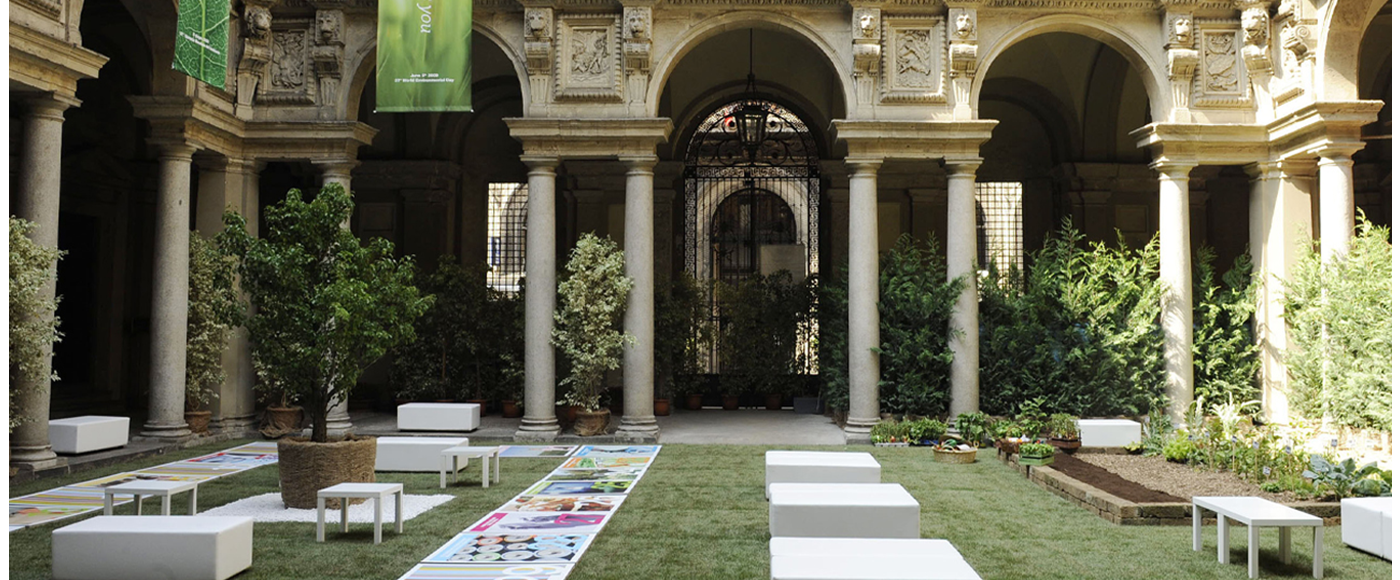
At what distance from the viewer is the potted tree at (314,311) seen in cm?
941

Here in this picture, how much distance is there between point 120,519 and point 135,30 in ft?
46.7

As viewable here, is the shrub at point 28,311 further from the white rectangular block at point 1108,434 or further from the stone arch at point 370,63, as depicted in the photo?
the white rectangular block at point 1108,434

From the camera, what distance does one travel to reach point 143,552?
260 inches

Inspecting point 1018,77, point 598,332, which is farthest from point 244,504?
point 1018,77

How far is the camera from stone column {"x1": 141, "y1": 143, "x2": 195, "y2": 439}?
14.2m

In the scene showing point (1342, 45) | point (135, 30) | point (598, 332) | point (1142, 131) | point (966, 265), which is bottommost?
point (598, 332)

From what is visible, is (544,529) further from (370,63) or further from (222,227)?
(370,63)

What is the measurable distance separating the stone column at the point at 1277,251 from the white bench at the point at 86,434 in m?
17.5

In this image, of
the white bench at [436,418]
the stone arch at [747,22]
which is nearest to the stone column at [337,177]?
the white bench at [436,418]

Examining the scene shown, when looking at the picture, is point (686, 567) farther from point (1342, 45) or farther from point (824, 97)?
point (824, 97)

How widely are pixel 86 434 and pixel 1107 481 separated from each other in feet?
42.7

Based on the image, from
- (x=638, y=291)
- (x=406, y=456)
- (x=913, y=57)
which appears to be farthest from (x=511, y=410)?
(x=913, y=57)

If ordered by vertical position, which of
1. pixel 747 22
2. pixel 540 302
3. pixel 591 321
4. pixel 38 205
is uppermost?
pixel 747 22

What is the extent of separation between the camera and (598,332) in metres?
15.4
